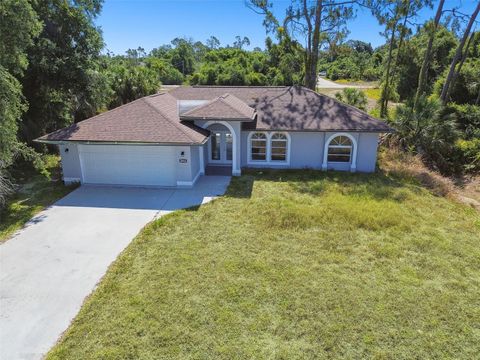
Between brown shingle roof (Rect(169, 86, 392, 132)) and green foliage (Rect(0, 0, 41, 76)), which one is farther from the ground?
green foliage (Rect(0, 0, 41, 76))

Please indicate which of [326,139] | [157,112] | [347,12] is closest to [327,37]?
[347,12]

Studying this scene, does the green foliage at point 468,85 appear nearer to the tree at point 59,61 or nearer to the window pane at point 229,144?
the window pane at point 229,144

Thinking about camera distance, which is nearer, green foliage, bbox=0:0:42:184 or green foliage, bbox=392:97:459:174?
green foliage, bbox=0:0:42:184

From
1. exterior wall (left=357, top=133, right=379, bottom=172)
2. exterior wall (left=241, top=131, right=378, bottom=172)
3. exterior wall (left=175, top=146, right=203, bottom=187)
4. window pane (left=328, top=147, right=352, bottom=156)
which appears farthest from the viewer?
window pane (left=328, top=147, right=352, bottom=156)

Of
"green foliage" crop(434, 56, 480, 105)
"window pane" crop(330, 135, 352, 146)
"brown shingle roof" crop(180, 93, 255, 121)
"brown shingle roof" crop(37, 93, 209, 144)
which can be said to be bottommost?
"window pane" crop(330, 135, 352, 146)

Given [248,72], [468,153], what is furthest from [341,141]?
[248,72]

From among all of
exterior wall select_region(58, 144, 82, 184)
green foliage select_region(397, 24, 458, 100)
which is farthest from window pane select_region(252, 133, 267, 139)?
green foliage select_region(397, 24, 458, 100)

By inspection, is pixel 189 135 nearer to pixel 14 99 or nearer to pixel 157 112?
pixel 157 112

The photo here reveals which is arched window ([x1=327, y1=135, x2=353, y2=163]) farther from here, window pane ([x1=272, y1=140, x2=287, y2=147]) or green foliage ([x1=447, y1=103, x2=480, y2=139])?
green foliage ([x1=447, y1=103, x2=480, y2=139])
